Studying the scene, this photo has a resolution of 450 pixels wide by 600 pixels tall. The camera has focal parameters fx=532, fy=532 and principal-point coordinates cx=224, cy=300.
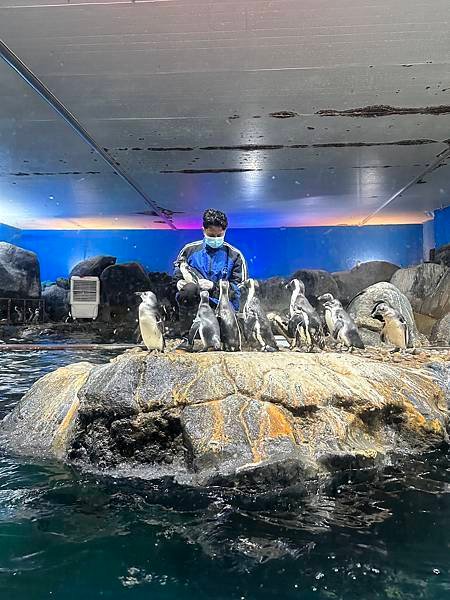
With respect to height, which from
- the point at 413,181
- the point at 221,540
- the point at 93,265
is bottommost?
the point at 221,540

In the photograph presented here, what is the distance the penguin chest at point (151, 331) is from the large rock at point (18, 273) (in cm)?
805

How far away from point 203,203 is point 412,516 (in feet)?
26.2

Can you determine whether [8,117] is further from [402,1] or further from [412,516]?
[412,516]

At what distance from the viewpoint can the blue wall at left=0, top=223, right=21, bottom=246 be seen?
11.4 m

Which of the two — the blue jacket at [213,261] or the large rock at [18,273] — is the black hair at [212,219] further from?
the large rock at [18,273]

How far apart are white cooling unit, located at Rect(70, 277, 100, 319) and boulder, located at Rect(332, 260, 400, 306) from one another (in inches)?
211

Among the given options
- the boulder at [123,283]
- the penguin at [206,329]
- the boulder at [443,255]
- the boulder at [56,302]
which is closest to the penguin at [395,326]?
the penguin at [206,329]

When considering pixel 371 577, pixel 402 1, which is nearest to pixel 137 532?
pixel 371 577

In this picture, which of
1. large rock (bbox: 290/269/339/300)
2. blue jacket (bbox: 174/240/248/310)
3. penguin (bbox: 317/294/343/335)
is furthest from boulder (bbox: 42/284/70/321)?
penguin (bbox: 317/294/343/335)

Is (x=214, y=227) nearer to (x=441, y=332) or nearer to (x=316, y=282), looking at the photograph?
(x=441, y=332)

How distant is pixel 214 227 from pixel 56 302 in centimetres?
783

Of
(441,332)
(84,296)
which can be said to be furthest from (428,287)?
(84,296)

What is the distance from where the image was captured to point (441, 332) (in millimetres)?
9141

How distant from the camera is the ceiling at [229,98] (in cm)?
360
